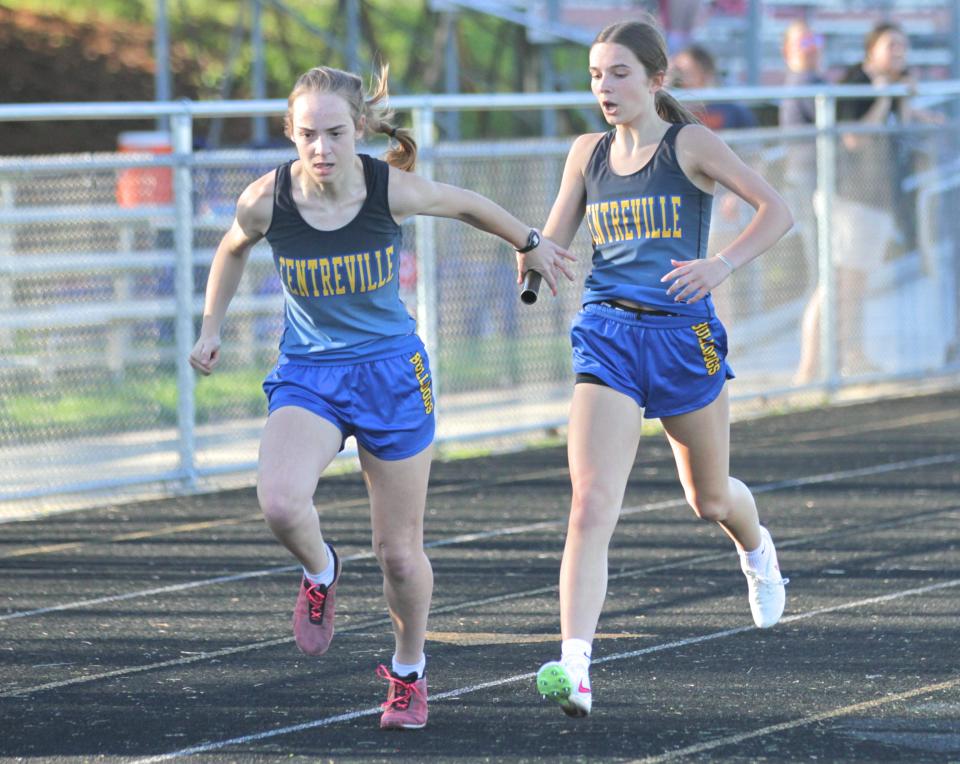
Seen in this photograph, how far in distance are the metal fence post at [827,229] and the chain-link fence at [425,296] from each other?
0.02 m

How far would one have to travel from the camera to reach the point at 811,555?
26.1 ft

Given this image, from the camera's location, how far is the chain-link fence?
377 inches

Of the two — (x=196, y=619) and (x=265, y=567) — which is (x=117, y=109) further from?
(x=196, y=619)

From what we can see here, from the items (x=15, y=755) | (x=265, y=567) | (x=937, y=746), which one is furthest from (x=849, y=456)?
(x=15, y=755)

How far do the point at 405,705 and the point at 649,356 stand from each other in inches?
49.7

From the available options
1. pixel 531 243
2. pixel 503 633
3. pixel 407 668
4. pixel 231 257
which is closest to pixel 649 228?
pixel 531 243

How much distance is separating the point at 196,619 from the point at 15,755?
73.0 inches

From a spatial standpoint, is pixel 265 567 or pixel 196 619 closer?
pixel 196 619

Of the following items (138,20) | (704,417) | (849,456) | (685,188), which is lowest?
(849,456)

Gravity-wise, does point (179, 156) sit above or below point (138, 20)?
below

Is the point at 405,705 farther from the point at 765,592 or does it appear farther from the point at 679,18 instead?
the point at 679,18

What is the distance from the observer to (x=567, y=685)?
495 centimetres

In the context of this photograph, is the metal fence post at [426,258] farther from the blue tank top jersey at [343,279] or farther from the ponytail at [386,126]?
the blue tank top jersey at [343,279]

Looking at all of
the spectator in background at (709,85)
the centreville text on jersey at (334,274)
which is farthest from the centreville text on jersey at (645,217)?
the spectator in background at (709,85)
